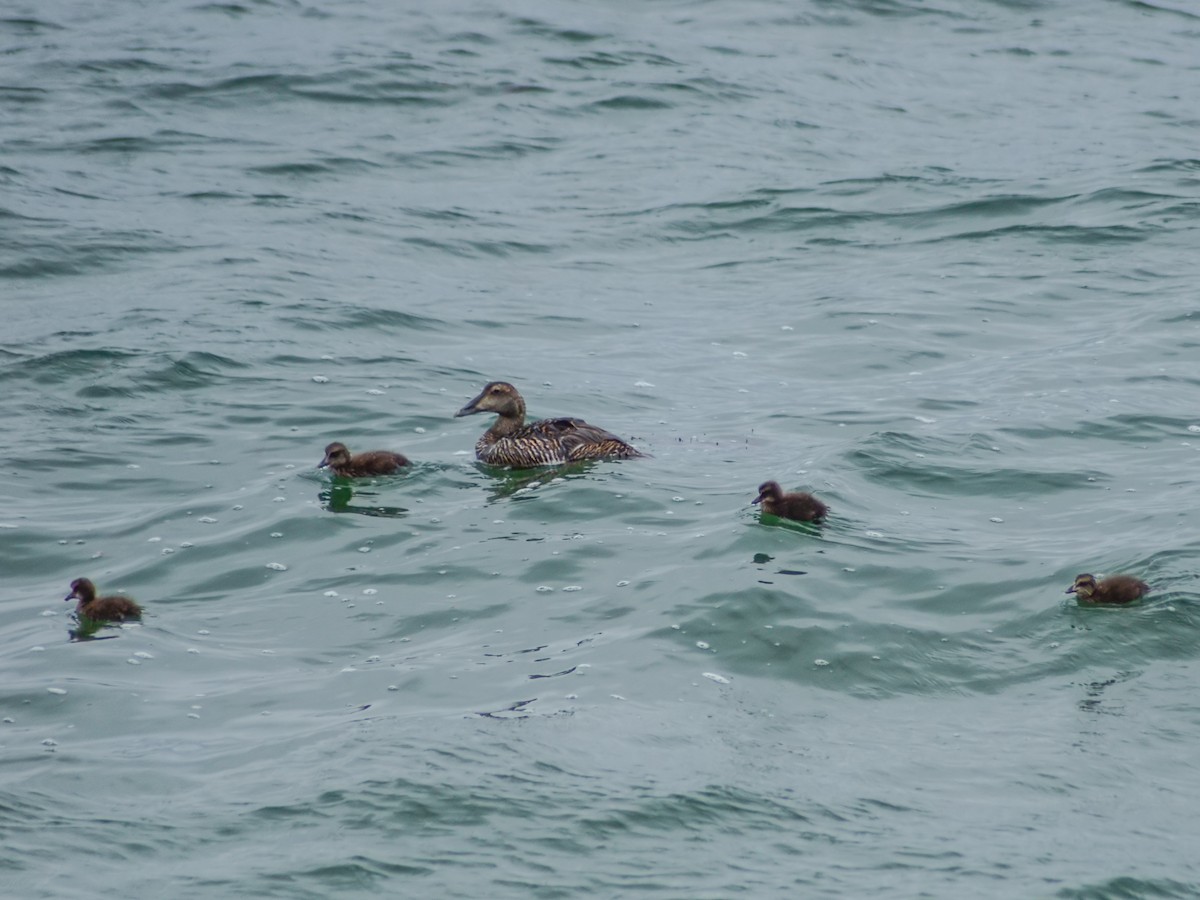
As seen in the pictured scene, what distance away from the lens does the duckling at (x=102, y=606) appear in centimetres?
1003

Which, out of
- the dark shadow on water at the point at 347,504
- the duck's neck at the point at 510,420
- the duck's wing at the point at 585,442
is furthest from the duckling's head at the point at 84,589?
the duck's neck at the point at 510,420

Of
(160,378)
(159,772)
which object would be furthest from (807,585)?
(160,378)

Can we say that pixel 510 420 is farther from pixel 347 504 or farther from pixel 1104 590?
pixel 1104 590

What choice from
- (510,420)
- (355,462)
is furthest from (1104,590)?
(355,462)

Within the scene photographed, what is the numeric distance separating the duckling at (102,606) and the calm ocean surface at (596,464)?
9.1 inches

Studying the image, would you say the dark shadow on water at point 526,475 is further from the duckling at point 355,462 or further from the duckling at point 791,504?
the duckling at point 791,504

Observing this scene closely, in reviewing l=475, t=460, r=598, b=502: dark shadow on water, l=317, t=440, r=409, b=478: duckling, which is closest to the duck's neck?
l=475, t=460, r=598, b=502: dark shadow on water

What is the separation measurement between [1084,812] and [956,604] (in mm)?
2744

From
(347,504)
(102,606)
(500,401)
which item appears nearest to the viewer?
(102,606)

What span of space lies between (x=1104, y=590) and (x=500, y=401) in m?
5.40

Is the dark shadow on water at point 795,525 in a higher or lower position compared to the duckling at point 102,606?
higher

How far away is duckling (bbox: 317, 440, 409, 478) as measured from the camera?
12.5 m

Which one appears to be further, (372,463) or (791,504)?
(372,463)

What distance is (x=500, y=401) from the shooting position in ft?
44.4
